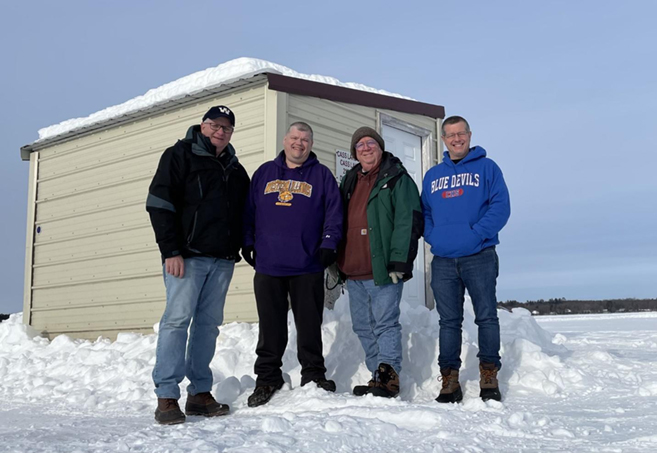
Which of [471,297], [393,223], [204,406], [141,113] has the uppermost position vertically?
[141,113]

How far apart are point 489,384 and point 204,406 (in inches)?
71.1

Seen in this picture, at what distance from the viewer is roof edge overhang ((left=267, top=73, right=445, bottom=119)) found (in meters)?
6.72

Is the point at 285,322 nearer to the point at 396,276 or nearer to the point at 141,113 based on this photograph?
the point at 396,276

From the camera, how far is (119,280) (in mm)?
8031

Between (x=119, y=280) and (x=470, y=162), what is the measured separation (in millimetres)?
5676

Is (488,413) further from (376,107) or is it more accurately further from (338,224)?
(376,107)

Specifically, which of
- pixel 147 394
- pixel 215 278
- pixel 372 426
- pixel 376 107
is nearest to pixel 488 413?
pixel 372 426

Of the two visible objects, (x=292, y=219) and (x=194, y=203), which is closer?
(x=194, y=203)

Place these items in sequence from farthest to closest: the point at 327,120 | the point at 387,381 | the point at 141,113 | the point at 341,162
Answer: the point at 141,113
the point at 341,162
the point at 327,120
the point at 387,381

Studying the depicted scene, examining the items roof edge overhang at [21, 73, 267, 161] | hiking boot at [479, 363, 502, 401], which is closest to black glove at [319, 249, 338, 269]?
hiking boot at [479, 363, 502, 401]

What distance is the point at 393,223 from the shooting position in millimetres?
3934

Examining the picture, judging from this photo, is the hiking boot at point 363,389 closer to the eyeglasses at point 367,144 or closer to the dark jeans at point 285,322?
the dark jeans at point 285,322

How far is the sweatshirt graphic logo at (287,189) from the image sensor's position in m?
3.96

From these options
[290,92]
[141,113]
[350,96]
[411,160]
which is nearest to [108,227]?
[141,113]
